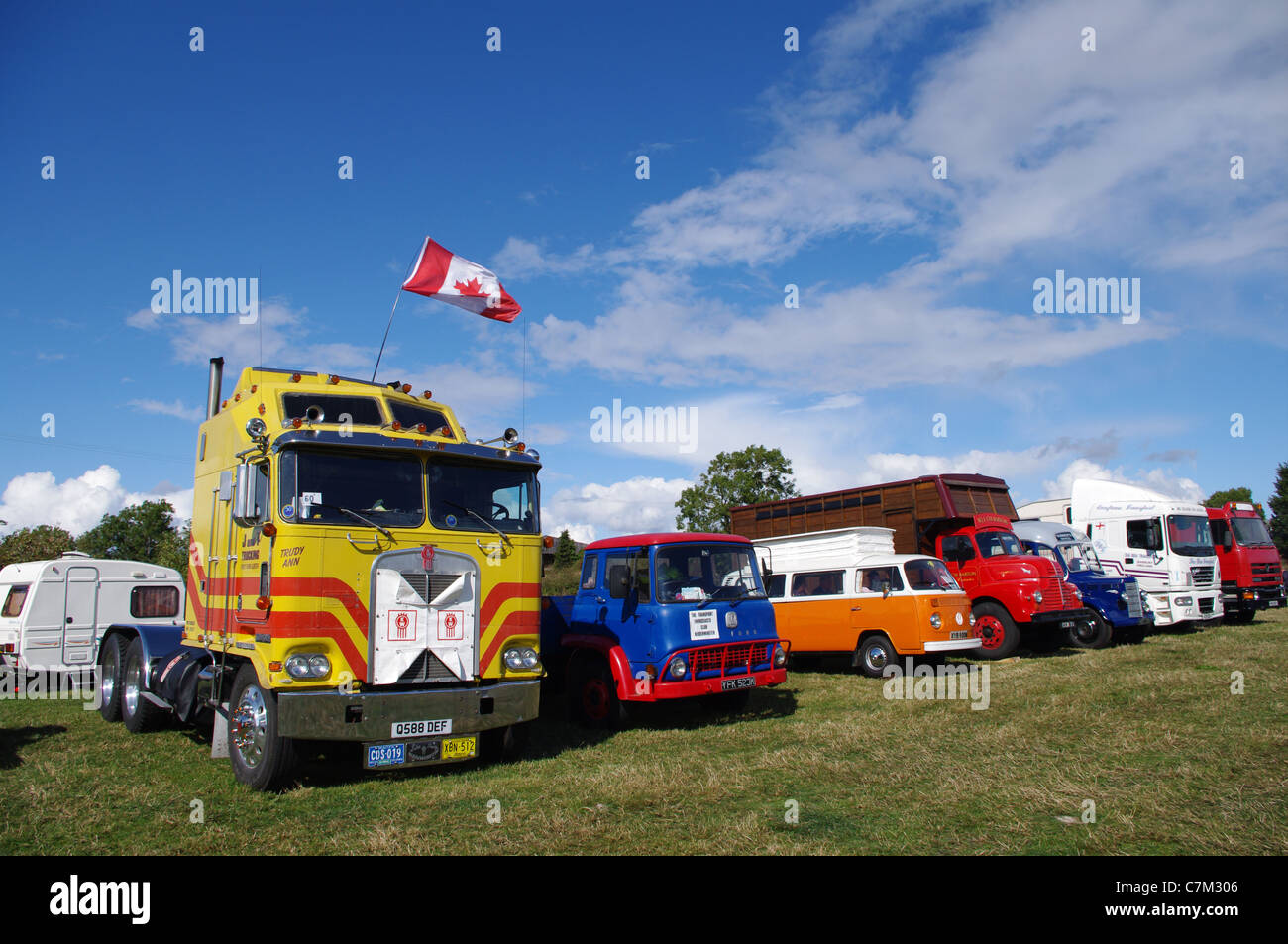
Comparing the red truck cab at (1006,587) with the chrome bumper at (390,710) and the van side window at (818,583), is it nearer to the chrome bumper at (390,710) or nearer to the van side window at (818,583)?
the van side window at (818,583)

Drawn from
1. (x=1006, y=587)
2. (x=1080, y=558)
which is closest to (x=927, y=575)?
(x=1006, y=587)

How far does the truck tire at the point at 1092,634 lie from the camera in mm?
16344

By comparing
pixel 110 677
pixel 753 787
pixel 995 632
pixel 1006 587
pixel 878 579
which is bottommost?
pixel 753 787

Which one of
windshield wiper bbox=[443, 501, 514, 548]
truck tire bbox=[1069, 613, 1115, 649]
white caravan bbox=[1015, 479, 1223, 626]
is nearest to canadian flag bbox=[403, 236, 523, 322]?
windshield wiper bbox=[443, 501, 514, 548]

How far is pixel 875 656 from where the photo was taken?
13.8 meters

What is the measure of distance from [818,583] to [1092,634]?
6324 mm

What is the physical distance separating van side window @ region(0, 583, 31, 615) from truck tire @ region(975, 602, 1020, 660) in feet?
53.6

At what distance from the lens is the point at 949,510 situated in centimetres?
1716

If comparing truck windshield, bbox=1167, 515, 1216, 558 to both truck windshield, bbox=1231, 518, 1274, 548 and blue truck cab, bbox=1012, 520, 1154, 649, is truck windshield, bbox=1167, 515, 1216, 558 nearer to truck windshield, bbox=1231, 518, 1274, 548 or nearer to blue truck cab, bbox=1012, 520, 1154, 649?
truck windshield, bbox=1231, 518, 1274, 548

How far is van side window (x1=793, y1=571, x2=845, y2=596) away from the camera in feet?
47.9

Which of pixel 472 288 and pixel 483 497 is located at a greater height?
pixel 472 288

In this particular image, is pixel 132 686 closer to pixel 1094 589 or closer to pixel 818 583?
pixel 818 583

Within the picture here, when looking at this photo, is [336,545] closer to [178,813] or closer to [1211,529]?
[178,813]

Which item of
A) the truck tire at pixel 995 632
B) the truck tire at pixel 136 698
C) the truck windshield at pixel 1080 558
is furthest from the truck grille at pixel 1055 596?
the truck tire at pixel 136 698
